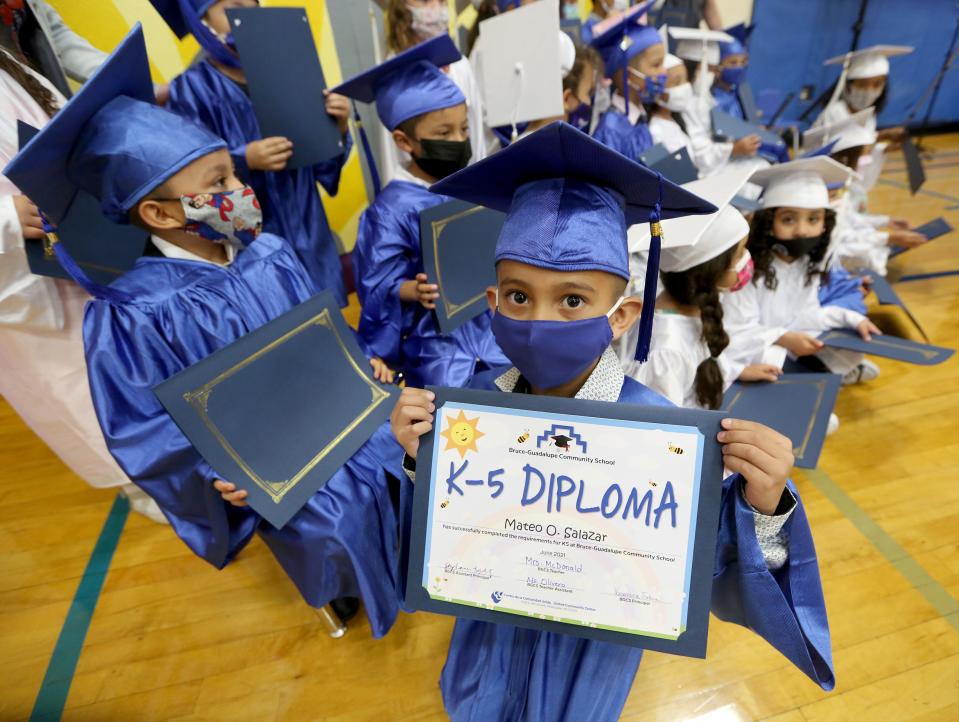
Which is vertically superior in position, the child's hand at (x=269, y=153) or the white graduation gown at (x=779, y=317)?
the child's hand at (x=269, y=153)

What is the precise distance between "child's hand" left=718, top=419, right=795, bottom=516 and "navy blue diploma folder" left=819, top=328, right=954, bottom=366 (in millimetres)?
1841

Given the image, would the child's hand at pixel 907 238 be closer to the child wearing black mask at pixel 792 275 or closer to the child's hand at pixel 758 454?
the child wearing black mask at pixel 792 275

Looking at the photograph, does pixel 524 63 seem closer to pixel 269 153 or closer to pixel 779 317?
pixel 269 153

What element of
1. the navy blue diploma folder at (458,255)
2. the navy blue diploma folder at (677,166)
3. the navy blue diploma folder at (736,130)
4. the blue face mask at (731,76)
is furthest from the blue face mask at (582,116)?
the blue face mask at (731,76)

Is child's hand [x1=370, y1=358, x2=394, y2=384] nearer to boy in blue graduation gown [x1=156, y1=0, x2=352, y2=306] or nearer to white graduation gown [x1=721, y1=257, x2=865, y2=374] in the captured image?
boy in blue graduation gown [x1=156, y1=0, x2=352, y2=306]

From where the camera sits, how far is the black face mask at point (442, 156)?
70.2 inches

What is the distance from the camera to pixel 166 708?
1.47 m

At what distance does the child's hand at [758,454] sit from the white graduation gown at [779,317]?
5.30 feet

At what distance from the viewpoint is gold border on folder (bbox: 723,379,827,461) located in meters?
1.81

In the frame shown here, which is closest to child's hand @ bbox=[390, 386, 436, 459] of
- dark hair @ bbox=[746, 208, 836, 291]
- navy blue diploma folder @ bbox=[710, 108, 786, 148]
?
dark hair @ bbox=[746, 208, 836, 291]

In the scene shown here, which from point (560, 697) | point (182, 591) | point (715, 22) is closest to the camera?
point (560, 697)

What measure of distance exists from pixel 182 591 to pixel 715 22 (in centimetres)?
724

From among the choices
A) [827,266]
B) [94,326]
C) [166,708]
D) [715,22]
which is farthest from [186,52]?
[715,22]

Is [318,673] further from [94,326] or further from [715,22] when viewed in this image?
[715,22]
